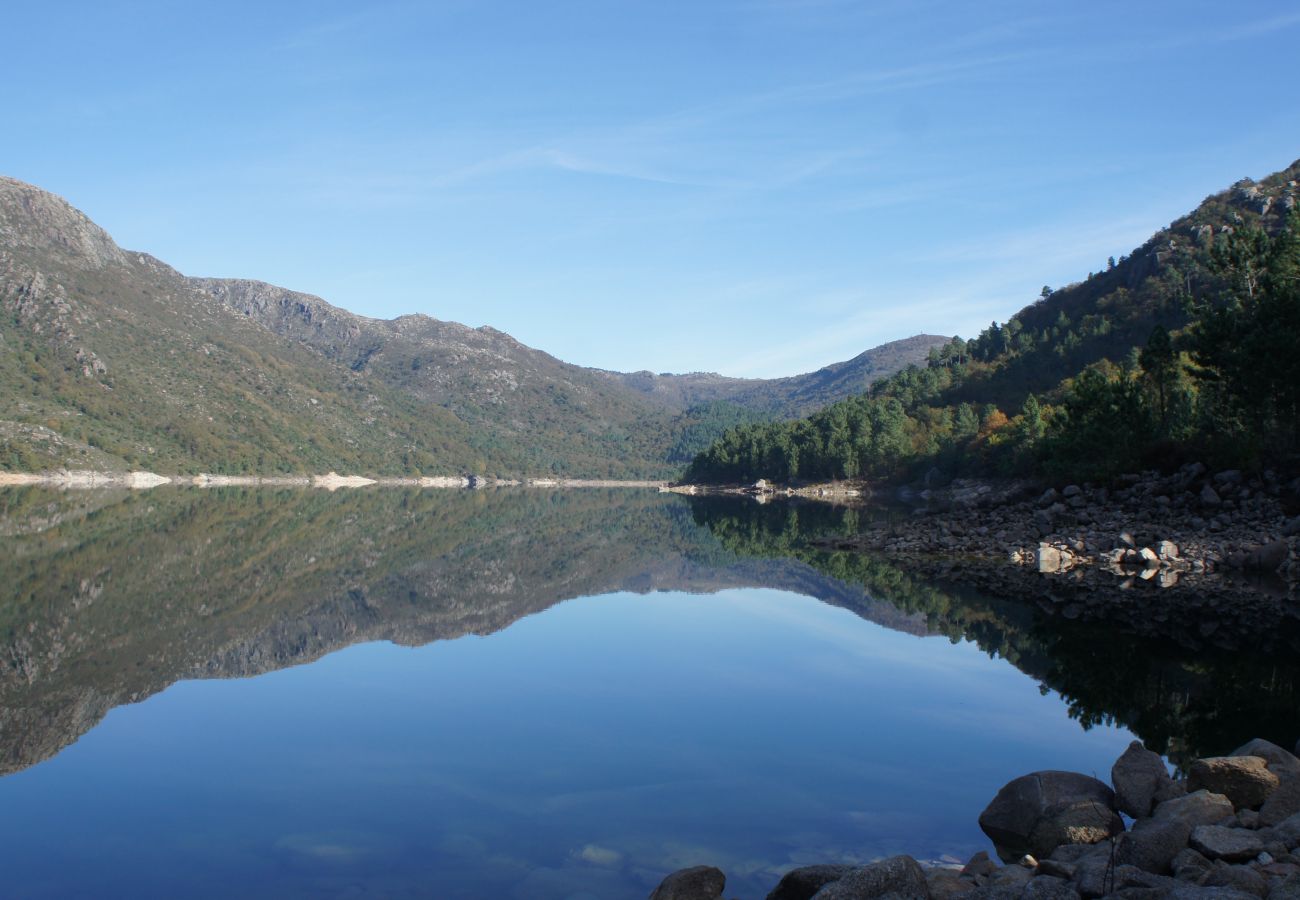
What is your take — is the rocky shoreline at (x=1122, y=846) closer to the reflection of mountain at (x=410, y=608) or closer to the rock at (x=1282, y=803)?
the rock at (x=1282, y=803)

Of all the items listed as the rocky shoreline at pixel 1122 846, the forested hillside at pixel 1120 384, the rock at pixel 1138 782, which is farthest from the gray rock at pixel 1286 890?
the forested hillside at pixel 1120 384

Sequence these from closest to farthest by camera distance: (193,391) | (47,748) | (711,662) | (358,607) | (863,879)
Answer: (863,879) → (47,748) → (711,662) → (358,607) → (193,391)

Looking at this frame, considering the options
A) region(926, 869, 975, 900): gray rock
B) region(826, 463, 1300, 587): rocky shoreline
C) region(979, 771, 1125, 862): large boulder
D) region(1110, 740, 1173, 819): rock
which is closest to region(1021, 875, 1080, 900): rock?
region(926, 869, 975, 900): gray rock

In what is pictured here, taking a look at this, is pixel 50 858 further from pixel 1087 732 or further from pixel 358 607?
pixel 358 607

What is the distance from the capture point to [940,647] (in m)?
24.5

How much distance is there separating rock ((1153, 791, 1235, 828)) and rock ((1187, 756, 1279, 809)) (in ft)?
1.35

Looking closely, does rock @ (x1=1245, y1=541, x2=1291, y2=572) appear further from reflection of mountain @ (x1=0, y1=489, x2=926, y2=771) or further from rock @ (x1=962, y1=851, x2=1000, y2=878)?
rock @ (x1=962, y1=851, x2=1000, y2=878)

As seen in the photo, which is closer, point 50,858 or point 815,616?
point 50,858

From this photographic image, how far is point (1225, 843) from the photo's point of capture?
876 centimetres

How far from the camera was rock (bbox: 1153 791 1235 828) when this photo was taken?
31.6 ft

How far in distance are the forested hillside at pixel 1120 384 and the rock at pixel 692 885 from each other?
40358 millimetres

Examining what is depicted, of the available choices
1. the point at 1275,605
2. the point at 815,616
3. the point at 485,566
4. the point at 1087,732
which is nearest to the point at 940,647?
the point at 815,616

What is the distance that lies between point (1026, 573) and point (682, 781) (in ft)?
96.2

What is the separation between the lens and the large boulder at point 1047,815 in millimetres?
10406
